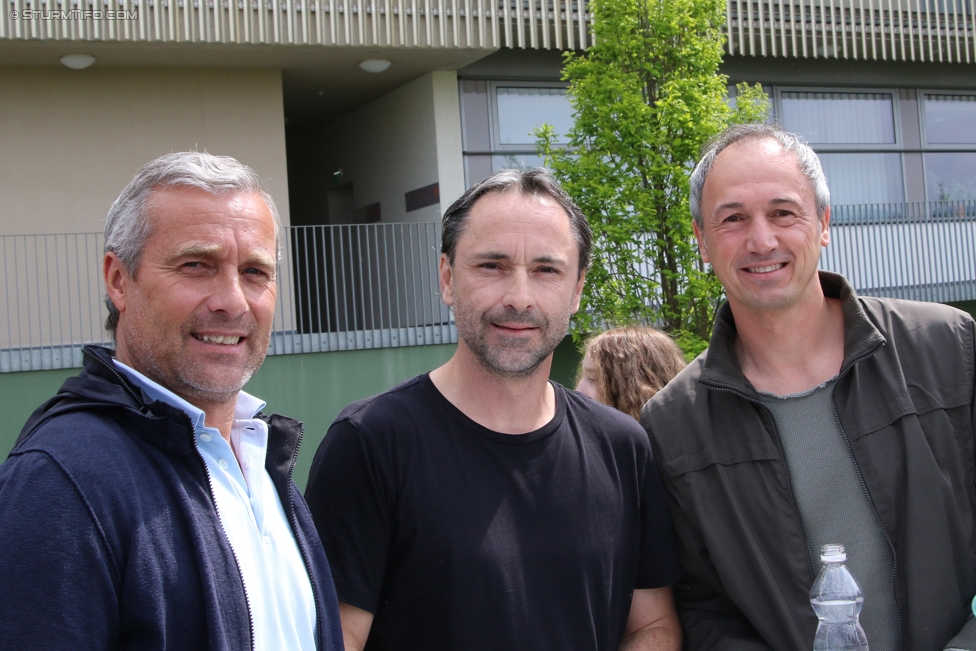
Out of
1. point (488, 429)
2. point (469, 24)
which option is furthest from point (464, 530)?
point (469, 24)

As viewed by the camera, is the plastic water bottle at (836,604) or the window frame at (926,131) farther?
the window frame at (926,131)

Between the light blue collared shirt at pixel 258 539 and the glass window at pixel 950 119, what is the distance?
15.6 m

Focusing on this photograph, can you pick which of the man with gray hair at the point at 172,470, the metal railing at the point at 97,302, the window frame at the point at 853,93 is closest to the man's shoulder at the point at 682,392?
the man with gray hair at the point at 172,470

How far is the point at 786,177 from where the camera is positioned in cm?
298

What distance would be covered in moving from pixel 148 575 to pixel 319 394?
10243 millimetres

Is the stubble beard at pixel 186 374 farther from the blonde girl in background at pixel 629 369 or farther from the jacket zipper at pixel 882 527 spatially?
the blonde girl in background at pixel 629 369

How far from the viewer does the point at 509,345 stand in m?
2.72

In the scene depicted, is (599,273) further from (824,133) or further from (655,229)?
(824,133)

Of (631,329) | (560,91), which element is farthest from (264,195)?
(560,91)

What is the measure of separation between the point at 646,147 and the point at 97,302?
7103 mm

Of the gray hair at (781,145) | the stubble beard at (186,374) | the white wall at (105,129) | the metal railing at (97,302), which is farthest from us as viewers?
the white wall at (105,129)

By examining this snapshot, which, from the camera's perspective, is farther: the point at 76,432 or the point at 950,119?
the point at 950,119

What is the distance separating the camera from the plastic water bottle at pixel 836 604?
2578mm

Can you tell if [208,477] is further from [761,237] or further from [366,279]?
[366,279]
